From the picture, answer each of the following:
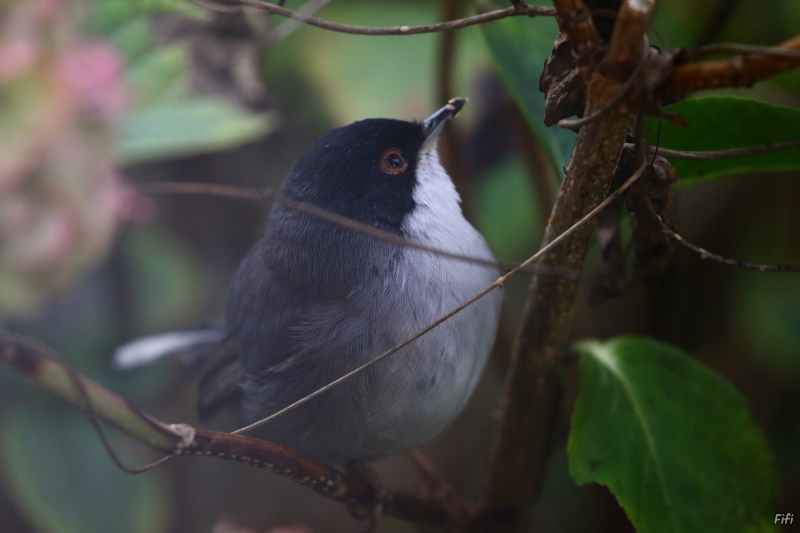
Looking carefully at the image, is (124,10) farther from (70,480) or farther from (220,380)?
(70,480)

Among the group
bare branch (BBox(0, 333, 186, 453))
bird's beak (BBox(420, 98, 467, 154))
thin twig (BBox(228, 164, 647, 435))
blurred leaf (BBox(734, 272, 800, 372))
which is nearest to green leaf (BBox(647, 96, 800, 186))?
thin twig (BBox(228, 164, 647, 435))

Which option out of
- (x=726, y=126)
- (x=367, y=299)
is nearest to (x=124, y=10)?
(x=367, y=299)

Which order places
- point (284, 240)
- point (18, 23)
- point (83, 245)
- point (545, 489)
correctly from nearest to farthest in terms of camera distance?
point (284, 240), point (18, 23), point (83, 245), point (545, 489)

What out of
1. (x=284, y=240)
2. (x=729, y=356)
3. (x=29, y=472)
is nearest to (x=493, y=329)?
(x=284, y=240)

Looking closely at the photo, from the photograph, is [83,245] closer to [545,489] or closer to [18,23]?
[18,23]

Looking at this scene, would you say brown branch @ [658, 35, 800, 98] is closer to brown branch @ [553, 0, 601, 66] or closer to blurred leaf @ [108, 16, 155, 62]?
brown branch @ [553, 0, 601, 66]

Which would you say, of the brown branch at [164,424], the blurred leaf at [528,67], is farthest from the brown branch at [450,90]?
the brown branch at [164,424]
